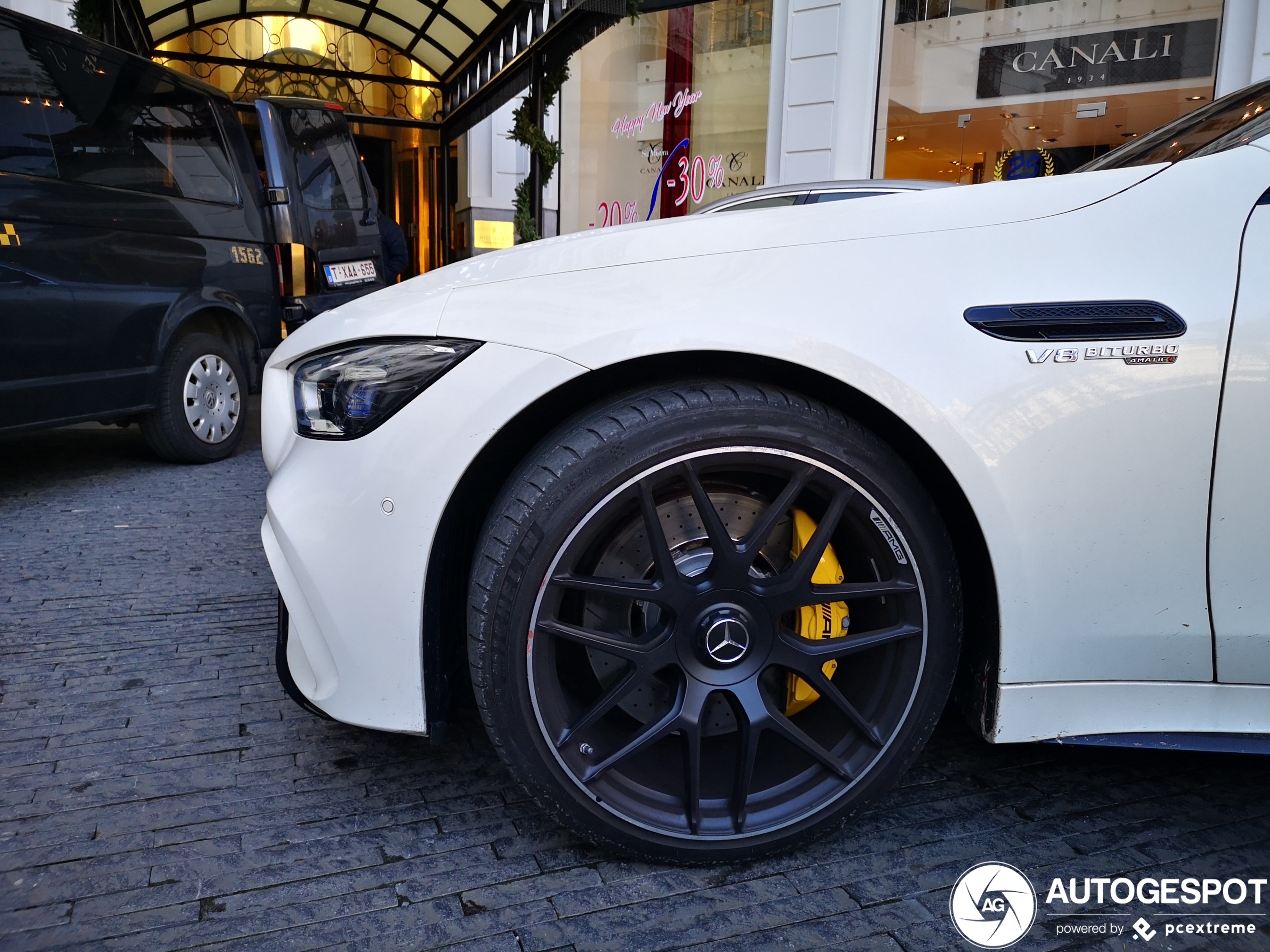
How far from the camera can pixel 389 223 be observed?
966cm

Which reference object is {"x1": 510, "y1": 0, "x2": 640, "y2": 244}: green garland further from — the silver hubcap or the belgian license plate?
the silver hubcap

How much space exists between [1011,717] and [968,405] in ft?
1.88

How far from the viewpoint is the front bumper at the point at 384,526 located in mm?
1607

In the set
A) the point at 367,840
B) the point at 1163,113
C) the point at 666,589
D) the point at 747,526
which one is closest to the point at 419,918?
the point at 367,840

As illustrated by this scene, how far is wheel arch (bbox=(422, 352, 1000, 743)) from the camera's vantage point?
5.48ft

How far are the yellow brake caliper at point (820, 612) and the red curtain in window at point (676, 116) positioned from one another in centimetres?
859

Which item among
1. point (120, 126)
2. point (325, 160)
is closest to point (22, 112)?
point (120, 126)

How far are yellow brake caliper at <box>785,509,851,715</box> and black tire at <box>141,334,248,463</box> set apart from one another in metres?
4.35

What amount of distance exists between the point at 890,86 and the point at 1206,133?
7716 millimetres

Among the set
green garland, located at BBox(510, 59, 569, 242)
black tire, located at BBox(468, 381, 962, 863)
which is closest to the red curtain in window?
green garland, located at BBox(510, 59, 569, 242)

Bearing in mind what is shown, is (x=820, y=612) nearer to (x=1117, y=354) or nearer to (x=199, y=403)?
(x=1117, y=354)

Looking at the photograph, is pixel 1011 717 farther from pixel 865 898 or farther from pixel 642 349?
pixel 642 349

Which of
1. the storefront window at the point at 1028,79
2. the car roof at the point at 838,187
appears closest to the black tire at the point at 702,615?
the car roof at the point at 838,187

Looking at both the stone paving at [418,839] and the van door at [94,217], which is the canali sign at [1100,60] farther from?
the stone paving at [418,839]
